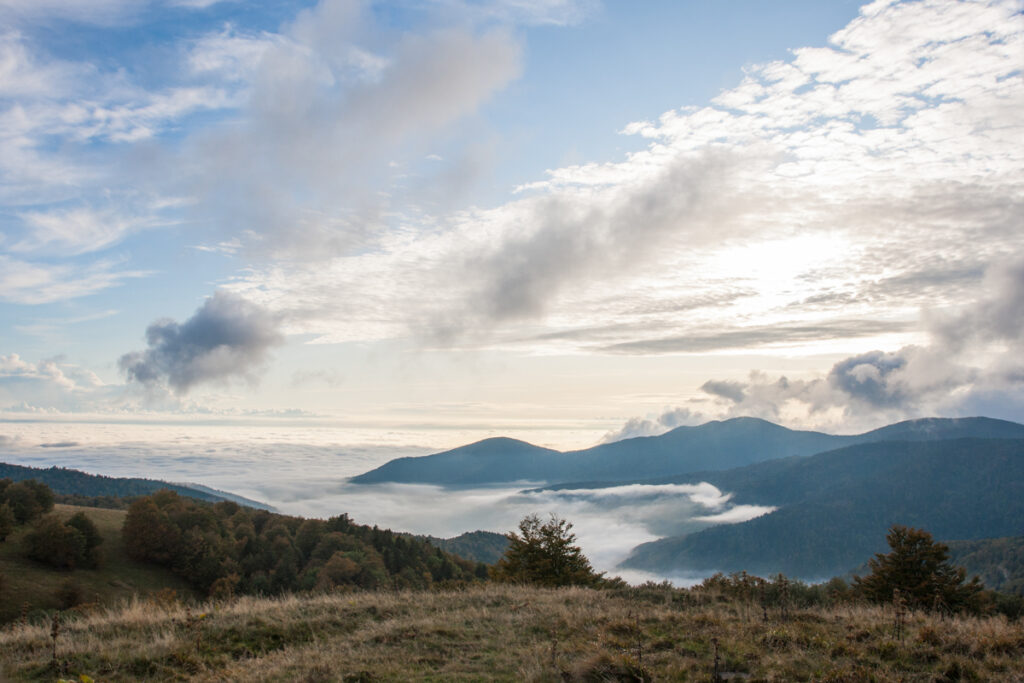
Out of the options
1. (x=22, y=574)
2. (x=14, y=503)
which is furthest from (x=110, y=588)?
(x=14, y=503)

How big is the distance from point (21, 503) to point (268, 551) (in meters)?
25.7

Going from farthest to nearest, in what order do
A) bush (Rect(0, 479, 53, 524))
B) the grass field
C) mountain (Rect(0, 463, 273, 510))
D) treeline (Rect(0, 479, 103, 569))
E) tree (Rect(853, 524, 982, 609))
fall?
1. mountain (Rect(0, 463, 273, 510))
2. bush (Rect(0, 479, 53, 524))
3. treeline (Rect(0, 479, 103, 569))
4. the grass field
5. tree (Rect(853, 524, 982, 609))

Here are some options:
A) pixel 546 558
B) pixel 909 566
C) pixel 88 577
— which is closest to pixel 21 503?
pixel 88 577

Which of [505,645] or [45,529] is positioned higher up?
[505,645]

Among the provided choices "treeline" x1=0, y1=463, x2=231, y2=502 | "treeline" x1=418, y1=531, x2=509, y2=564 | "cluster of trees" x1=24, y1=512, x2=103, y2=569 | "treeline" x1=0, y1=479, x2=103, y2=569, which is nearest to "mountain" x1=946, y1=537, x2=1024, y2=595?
"treeline" x1=418, y1=531, x2=509, y2=564

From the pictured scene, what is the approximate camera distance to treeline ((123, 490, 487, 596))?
192 feet

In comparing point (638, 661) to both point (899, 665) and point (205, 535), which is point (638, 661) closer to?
point (899, 665)

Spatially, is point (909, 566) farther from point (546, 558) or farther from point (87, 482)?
point (87, 482)

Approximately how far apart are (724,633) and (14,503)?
2656 inches

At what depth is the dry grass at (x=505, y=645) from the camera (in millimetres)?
7281

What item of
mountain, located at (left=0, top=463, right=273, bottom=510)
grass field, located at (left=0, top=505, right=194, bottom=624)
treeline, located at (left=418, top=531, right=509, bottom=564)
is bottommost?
treeline, located at (left=418, top=531, right=509, bottom=564)

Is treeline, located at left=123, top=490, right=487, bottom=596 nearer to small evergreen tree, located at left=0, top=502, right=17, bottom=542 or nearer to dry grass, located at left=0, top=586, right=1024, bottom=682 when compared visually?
small evergreen tree, located at left=0, top=502, right=17, bottom=542

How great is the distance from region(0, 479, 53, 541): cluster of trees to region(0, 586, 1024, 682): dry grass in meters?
50.4

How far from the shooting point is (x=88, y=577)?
50219mm
